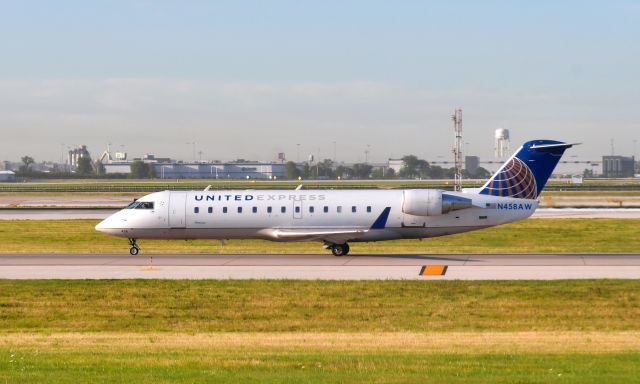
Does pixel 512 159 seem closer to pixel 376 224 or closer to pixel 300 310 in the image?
pixel 376 224

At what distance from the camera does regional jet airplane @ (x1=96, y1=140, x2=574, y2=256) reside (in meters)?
42.0

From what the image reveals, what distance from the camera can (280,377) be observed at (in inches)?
629

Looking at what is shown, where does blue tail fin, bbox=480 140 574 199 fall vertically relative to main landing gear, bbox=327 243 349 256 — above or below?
above

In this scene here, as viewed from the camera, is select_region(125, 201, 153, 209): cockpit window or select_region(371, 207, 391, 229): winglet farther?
select_region(125, 201, 153, 209): cockpit window

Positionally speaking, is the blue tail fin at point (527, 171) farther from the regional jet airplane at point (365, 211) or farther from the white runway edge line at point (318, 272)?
the white runway edge line at point (318, 272)

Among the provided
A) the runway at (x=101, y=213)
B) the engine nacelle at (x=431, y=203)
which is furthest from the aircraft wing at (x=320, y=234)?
the runway at (x=101, y=213)

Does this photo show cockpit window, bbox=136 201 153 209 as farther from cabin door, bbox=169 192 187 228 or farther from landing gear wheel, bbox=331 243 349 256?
landing gear wheel, bbox=331 243 349 256

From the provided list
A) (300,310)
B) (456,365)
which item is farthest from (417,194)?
(456,365)

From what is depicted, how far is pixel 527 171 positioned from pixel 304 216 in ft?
32.6

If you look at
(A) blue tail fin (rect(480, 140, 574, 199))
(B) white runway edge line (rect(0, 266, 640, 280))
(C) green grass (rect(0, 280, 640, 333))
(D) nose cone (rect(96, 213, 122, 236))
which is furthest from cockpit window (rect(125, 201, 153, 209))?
(A) blue tail fin (rect(480, 140, 574, 199))

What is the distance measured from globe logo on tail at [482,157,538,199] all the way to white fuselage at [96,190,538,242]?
308 mm

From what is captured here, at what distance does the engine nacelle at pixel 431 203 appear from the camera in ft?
136

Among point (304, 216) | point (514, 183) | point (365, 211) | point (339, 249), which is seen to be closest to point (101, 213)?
point (304, 216)

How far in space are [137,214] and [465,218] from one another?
578 inches
